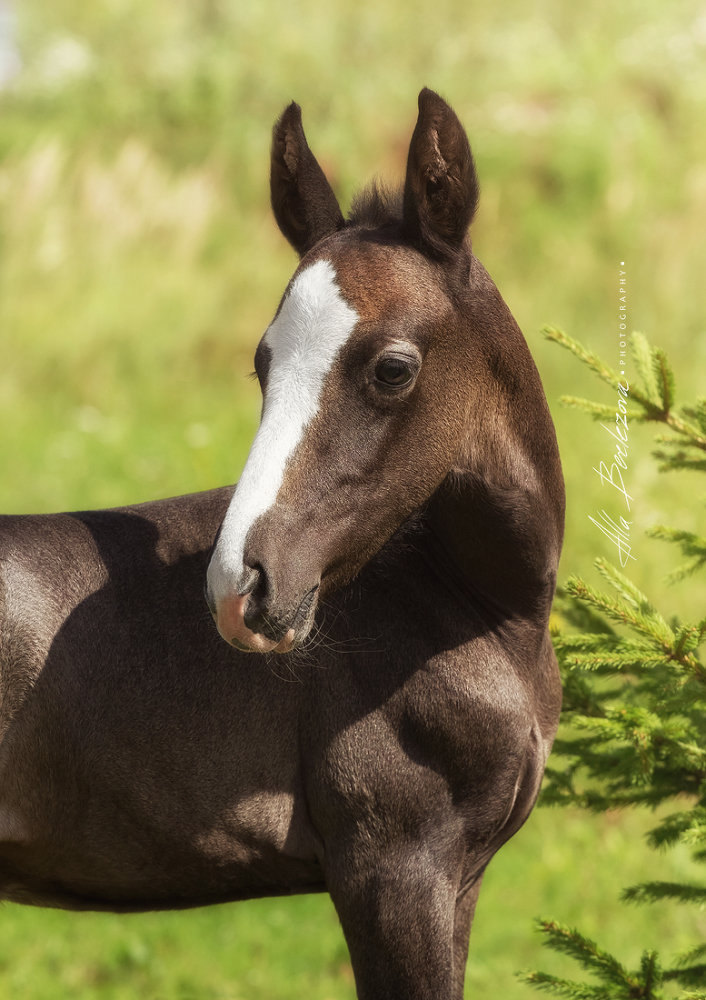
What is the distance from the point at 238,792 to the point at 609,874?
4202 millimetres

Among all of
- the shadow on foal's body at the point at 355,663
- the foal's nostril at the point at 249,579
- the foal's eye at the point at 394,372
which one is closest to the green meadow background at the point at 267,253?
the shadow on foal's body at the point at 355,663

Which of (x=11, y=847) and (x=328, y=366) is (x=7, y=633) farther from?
(x=328, y=366)

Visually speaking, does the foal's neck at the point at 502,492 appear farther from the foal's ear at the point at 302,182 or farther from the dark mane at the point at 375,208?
the foal's ear at the point at 302,182

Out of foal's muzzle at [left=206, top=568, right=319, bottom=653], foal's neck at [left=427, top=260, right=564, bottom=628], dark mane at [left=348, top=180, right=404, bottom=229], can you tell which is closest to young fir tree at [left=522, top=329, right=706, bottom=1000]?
foal's neck at [left=427, top=260, right=564, bottom=628]

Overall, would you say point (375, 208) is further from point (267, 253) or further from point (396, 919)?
point (267, 253)

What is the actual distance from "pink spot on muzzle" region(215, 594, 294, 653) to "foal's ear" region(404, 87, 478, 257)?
2.92ft

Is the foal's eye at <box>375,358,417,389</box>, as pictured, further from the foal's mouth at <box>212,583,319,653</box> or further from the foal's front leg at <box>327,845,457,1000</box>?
the foal's front leg at <box>327,845,457,1000</box>

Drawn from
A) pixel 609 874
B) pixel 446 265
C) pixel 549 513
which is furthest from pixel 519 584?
pixel 609 874

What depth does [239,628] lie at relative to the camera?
2113 mm

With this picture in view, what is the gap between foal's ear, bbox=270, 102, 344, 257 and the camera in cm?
258

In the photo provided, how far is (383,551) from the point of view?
273 cm

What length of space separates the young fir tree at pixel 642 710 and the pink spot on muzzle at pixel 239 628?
2.81 feet

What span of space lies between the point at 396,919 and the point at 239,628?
82cm

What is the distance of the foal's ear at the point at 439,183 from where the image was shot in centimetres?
236
